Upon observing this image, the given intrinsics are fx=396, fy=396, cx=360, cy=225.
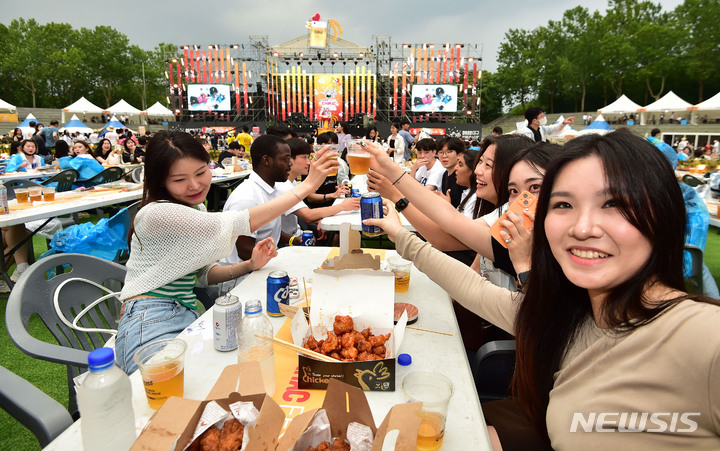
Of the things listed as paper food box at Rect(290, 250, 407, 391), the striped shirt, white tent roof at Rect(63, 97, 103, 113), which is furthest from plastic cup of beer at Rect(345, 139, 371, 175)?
white tent roof at Rect(63, 97, 103, 113)

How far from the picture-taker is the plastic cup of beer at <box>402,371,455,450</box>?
1015 mm

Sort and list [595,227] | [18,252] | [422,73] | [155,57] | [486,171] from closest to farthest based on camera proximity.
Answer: [595,227]
[486,171]
[18,252]
[422,73]
[155,57]

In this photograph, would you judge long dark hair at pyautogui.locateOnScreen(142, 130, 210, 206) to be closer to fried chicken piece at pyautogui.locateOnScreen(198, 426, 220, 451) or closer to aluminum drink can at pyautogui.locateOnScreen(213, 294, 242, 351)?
aluminum drink can at pyautogui.locateOnScreen(213, 294, 242, 351)

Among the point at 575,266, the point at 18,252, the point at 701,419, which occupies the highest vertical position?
the point at 575,266

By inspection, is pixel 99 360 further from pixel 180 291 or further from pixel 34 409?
pixel 180 291

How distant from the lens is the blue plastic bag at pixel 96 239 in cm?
325

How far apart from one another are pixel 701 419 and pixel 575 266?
41cm

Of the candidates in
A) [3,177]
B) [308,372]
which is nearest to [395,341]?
[308,372]

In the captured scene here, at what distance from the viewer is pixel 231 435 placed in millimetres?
850

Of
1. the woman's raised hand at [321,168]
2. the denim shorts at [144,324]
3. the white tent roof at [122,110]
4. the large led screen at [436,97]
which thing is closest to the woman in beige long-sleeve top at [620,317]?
the woman's raised hand at [321,168]

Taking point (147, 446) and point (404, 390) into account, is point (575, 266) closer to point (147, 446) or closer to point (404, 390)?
point (404, 390)

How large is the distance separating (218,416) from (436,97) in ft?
103

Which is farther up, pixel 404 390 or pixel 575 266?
pixel 575 266

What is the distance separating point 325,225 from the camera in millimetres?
3727
